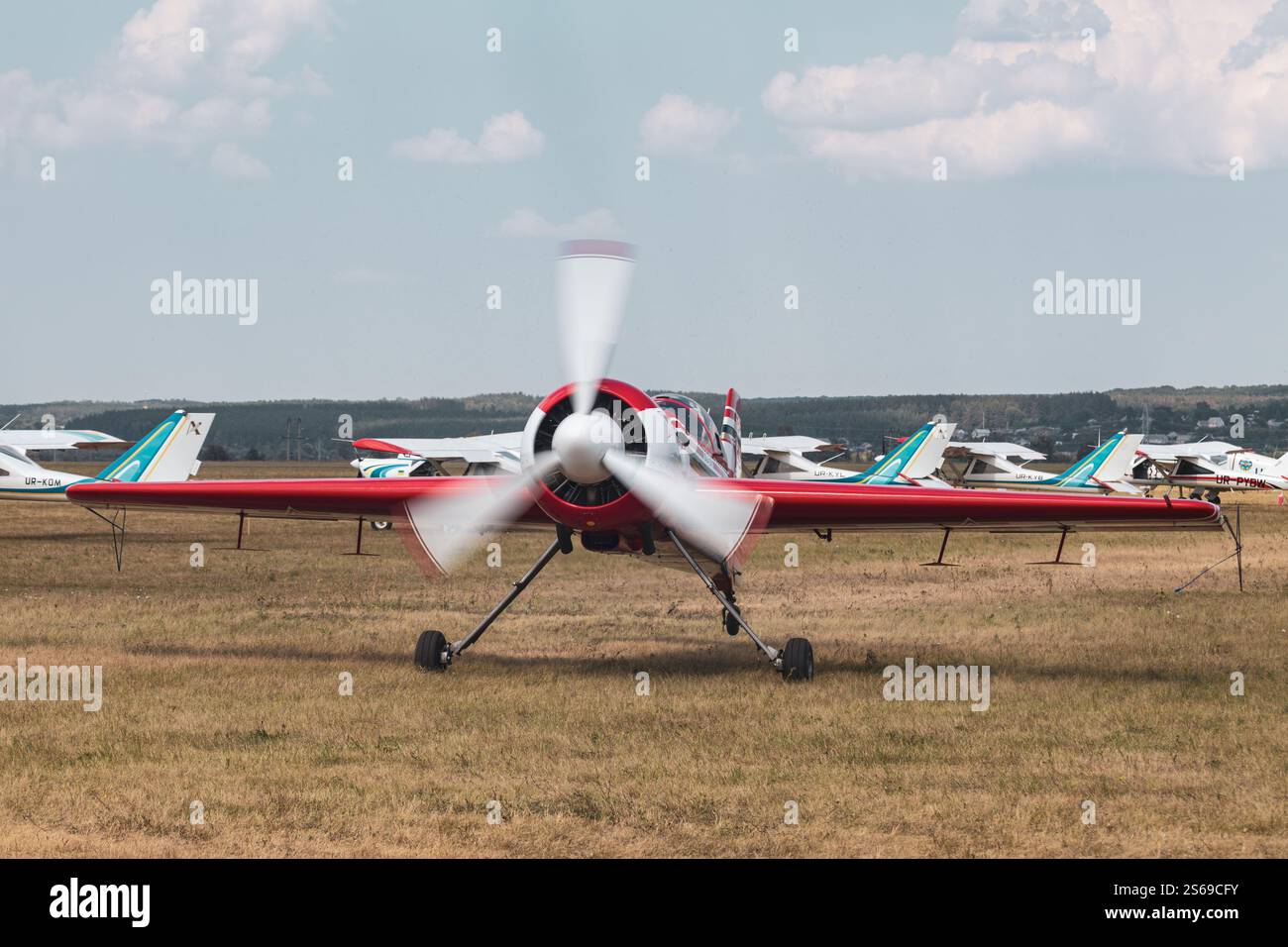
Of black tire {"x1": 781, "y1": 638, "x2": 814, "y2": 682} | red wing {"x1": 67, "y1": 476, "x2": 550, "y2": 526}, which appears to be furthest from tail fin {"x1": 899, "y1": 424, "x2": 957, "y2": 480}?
black tire {"x1": 781, "y1": 638, "x2": 814, "y2": 682}

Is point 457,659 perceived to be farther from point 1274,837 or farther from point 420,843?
point 1274,837

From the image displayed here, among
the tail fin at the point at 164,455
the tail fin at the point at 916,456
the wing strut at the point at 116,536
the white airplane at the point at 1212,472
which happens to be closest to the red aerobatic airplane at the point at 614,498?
the wing strut at the point at 116,536

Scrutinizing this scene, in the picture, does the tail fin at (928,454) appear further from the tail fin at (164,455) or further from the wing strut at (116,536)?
the tail fin at (164,455)

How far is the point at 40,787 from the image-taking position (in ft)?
30.5

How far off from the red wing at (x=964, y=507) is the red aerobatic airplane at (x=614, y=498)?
0.06ft

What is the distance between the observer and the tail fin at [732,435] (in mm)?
16391

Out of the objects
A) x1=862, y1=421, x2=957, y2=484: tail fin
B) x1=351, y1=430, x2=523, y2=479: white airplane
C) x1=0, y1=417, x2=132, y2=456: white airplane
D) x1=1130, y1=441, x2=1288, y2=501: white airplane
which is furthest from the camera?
x1=1130, y1=441, x2=1288, y2=501: white airplane

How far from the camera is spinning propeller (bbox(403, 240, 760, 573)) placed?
499 inches

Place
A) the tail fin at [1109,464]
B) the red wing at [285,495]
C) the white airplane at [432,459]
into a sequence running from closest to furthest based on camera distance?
the red wing at [285,495], the white airplane at [432,459], the tail fin at [1109,464]

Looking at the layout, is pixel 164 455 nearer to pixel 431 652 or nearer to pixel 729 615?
pixel 729 615

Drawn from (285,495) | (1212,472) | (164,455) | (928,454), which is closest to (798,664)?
(285,495)

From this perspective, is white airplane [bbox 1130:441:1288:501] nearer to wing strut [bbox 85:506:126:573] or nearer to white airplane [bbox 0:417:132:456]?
wing strut [bbox 85:506:126:573]

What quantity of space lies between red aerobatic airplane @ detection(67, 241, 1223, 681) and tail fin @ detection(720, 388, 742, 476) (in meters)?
1.25

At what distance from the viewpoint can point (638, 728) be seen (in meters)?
11.4
